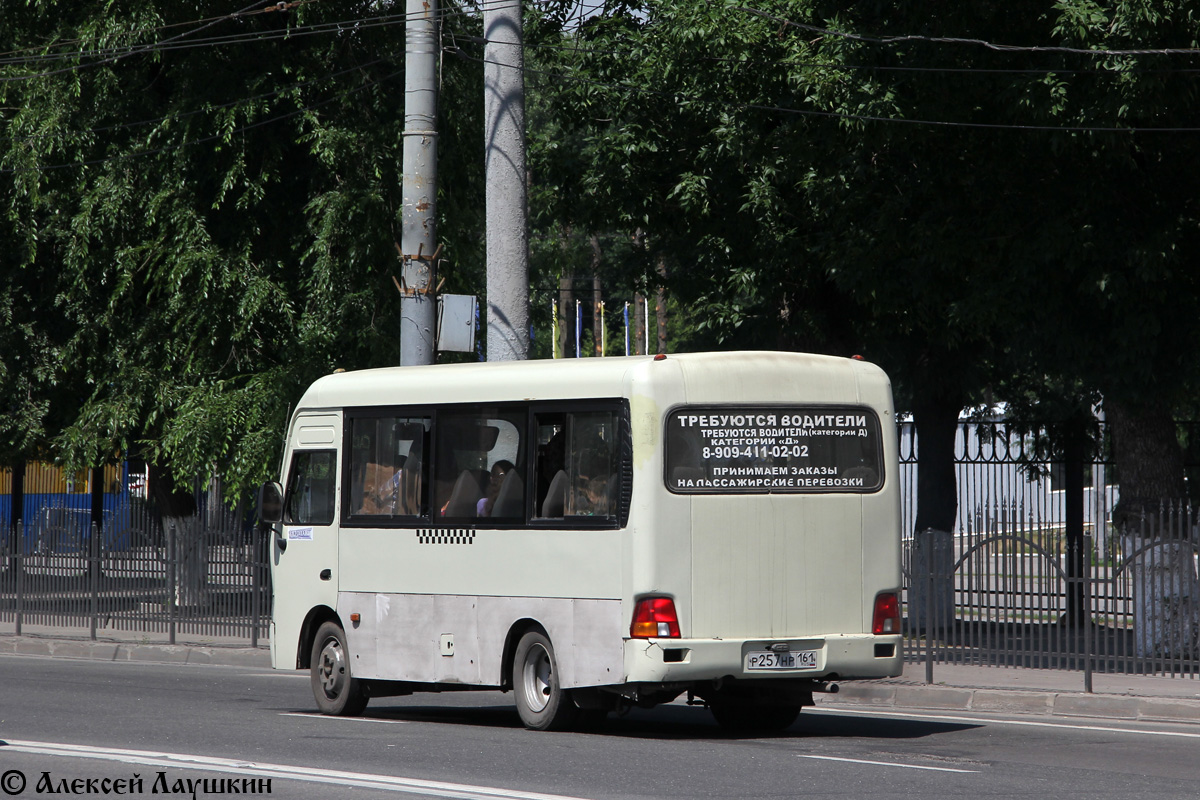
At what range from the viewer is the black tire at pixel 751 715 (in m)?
12.2

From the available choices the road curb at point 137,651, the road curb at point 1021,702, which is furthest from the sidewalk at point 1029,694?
the road curb at point 137,651

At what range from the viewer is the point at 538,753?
10.3 metres

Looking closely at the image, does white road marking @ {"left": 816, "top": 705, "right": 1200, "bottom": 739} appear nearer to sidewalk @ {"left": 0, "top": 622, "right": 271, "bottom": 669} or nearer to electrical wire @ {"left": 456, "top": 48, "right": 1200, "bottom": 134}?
electrical wire @ {"left": 456, "top": 48, "right": 1200, "bottom": 134}

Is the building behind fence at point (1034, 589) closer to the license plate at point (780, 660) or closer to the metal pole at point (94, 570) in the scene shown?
the metal pole at point (94, 570)

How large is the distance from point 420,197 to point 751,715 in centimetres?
708

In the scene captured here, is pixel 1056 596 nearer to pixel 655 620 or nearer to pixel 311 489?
pixel 655 620

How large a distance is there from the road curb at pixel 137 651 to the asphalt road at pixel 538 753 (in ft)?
15.2

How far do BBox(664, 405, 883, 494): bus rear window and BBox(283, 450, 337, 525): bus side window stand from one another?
3.58 m

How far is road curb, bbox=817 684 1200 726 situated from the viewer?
1338cm

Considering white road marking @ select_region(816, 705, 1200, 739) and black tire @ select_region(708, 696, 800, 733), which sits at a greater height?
black tire @ select_region(708, 696, 800, 733)

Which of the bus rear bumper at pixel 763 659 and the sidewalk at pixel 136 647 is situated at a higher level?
the bus rear bumper at pixel 763 659

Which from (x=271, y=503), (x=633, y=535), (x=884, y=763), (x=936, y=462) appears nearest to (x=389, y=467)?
(x=271, y=503)

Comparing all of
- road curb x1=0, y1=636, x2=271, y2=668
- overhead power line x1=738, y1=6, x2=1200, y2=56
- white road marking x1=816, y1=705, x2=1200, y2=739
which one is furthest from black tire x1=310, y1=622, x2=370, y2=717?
overhead power line x1=738, y1=6, x2=1200, y2=56

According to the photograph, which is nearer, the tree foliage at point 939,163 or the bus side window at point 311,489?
the bus side window at point 311,489
